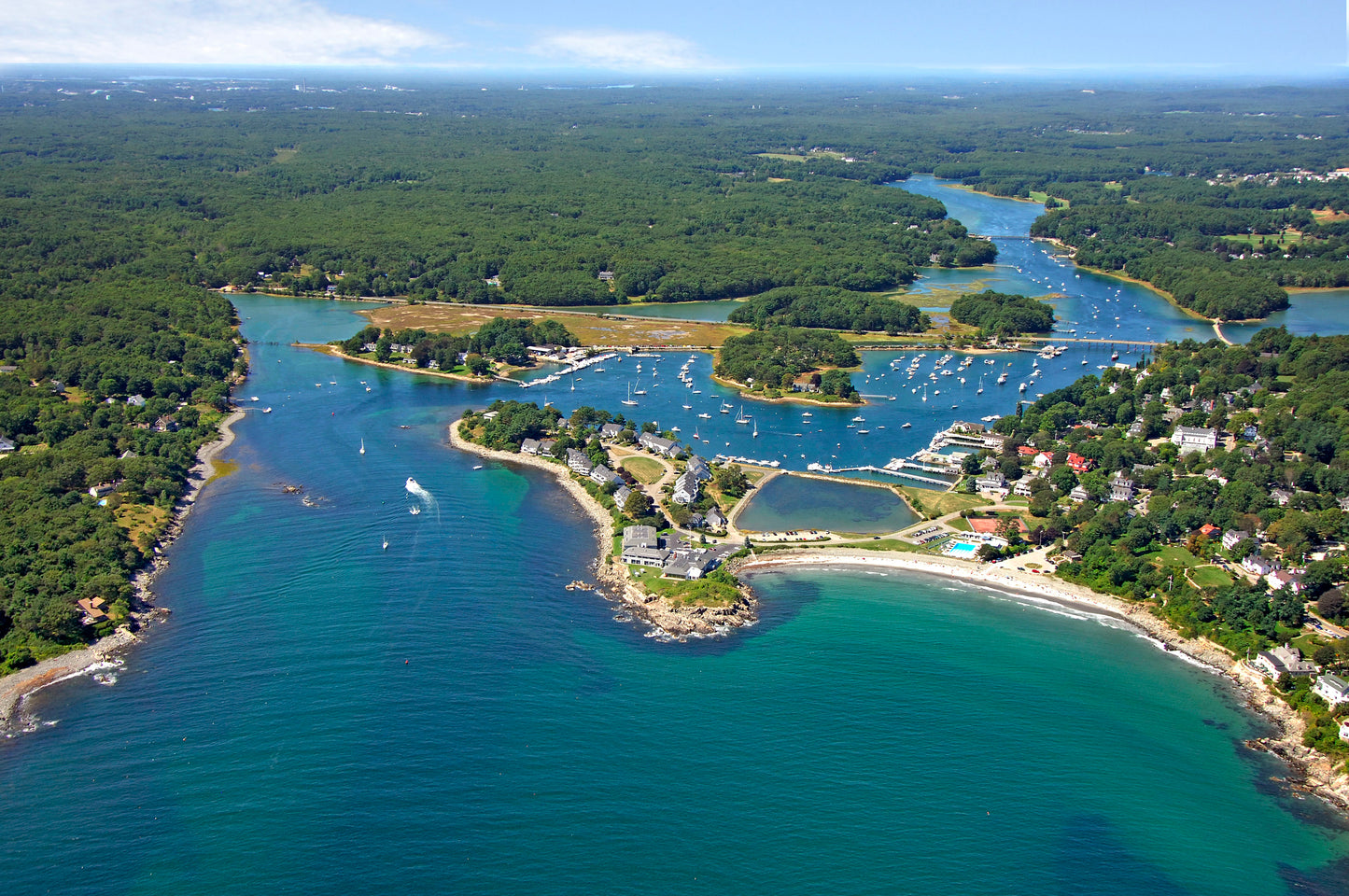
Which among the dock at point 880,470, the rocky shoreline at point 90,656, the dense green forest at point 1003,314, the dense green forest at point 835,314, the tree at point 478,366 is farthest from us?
the dense green forest at point 835,314

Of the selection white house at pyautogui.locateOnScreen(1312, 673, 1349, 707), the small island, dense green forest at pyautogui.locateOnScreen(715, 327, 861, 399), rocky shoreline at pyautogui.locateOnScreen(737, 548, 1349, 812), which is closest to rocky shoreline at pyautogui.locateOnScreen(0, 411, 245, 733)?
rocky shoreline at pyautogui.locateOnScreen(737, 548, 1349, 812)

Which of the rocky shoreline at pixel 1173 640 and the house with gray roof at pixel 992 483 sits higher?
the house with gray roof at pixel 992 483

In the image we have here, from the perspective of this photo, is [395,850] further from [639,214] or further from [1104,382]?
[639,214]

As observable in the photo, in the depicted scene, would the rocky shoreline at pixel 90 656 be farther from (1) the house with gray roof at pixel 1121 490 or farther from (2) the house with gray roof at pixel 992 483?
(1) the house with gray roof at pixel 1121 490

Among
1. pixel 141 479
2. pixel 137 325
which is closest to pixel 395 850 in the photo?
pixel 141 479

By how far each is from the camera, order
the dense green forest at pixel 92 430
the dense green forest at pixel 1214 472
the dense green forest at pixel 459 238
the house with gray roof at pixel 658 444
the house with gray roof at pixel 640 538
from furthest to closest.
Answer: the house with gray roof at pixel 658 444 → the dense green forest at pixel 459 238 → the house with gray roof at pixel 640 538 → the dense green forest at pixel 1214 472 → the dense green forest at pixel 92 430

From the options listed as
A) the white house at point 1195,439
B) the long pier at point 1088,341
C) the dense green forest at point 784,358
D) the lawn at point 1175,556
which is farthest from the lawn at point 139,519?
the long pier at point 1088,341
